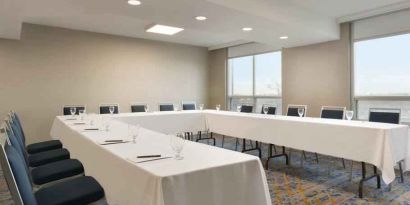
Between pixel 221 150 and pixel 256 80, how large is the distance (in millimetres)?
5482

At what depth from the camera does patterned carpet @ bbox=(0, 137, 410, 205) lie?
3023 mm

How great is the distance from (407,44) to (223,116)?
3.21 m

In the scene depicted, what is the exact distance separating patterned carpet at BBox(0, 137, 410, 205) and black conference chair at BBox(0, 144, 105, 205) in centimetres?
164

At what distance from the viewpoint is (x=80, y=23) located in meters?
5.60

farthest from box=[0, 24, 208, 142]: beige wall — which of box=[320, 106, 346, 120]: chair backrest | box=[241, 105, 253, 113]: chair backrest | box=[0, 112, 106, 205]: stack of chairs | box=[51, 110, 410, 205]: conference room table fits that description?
box=[320, 106, 346, 120]: chair backrest

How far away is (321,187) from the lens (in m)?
3.44

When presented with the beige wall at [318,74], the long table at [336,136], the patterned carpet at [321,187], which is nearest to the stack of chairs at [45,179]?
the patterned carpet at [321,187]

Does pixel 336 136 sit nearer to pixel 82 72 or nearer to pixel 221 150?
pixel 221 150

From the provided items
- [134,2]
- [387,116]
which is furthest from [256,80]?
[134,2]

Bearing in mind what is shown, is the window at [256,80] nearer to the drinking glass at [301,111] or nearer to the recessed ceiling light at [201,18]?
the drinking glass at [301,111]

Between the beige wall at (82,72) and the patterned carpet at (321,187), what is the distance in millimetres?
2177

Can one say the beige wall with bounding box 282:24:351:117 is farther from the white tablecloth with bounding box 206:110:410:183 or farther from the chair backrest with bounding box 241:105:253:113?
the white tablecloth with bounding box 206:110:410:183

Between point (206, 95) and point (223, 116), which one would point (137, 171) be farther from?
point (206, 95)

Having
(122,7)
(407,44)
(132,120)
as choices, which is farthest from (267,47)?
(122,7)
